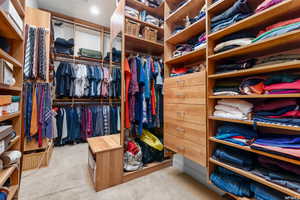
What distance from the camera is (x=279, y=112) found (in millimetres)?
916

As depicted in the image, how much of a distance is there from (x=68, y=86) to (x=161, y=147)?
7.91 feet

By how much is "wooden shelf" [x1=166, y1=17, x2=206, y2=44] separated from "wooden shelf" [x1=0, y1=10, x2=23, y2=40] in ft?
4.99

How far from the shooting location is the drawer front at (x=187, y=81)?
4.24 feet

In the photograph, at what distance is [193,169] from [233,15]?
1819 millimetres

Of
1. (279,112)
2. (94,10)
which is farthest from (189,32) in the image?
(94,10)

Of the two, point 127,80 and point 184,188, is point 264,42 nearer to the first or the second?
point 127,80

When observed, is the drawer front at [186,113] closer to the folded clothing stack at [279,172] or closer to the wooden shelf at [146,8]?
the folded clothing stack at [279,172]

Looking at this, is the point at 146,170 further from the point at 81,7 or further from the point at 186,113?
the point at 81,7

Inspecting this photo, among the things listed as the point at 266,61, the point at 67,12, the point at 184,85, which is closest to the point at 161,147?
the point at 184,85

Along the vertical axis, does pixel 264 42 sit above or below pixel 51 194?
above

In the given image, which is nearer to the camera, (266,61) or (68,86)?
(266,61)

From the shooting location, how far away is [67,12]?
10.0 ft

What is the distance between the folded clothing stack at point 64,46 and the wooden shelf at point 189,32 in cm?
250

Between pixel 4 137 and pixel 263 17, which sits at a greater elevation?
pixel 263 17
